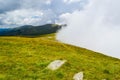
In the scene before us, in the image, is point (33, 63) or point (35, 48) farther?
→ point (35, 48)

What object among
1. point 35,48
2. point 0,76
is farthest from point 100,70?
point 35,48

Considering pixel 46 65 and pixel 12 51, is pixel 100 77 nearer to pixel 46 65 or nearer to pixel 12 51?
pixel 46 65

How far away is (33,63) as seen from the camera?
35.1 m

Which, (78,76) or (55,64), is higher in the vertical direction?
(55,64)

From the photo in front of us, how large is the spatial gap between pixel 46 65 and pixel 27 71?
3.64 meters

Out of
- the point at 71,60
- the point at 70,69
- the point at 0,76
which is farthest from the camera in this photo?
the point at 71,60

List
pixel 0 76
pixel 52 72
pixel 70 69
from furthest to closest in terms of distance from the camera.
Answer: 1. pixel 70 69
2. pixel 52 72
3. pixel 0 76

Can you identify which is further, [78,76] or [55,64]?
[55,64]

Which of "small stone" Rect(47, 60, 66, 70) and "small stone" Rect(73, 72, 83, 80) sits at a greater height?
"small stone" Rect(47, 60, 66, 70)

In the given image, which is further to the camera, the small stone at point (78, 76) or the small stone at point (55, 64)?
the small stone at point (55, 64)

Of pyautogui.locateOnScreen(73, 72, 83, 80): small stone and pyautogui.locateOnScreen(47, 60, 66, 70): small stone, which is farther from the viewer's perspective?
A: pyautogui.locateOnScreen(47, 60, 66, 70): small stone

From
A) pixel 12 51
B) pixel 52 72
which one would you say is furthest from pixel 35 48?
pixel 52 72

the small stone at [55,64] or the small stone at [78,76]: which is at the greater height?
the small stone at [55,64]

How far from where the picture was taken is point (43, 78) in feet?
94.9
